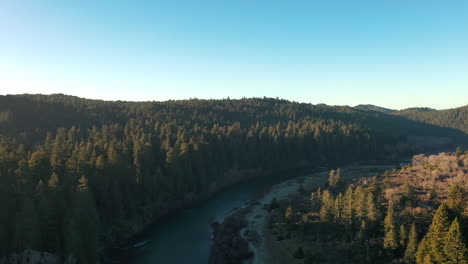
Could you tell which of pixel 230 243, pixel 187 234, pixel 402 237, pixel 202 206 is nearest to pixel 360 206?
pixel 402 237

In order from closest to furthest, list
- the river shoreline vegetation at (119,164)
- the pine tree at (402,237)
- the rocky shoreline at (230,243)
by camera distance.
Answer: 1. the pine tree at (402,237)
2. the river shoreline vegetation at (119,164)
3. the rocky shoreline at (230,243)

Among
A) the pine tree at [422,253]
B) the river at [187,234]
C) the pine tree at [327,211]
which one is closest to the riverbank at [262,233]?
the river at [187,234]

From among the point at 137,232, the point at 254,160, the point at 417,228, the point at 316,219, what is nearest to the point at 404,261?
the point at 417,228

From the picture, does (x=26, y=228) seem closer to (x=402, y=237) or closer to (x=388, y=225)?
(x=388, y=225)

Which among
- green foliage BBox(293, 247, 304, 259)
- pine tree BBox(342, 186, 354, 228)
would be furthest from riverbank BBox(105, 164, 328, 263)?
Answer: pine tree BBox(342, 186, 354, 228)

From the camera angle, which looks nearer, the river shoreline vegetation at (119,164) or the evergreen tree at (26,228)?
the evergreen tree at (26,228)

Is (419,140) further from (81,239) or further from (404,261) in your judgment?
(81,239)

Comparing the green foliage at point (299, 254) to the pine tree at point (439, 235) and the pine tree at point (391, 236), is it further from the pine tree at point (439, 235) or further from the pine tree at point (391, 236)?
→ the pine tree at point (439, 235)
